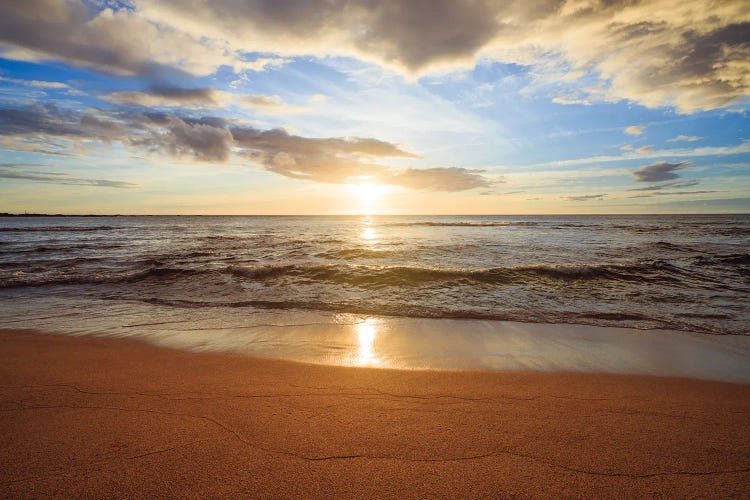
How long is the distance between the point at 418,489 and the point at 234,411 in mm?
1866

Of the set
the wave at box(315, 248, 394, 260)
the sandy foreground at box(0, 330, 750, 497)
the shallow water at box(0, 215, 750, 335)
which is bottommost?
the shallow water at box(0, 215, 750, 335)

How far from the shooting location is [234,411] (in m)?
3.18

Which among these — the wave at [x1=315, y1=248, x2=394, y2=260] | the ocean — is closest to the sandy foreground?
the ocean

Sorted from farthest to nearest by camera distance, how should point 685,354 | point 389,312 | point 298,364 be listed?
1. point 389,312
2. point 685,354
3. point 298,364

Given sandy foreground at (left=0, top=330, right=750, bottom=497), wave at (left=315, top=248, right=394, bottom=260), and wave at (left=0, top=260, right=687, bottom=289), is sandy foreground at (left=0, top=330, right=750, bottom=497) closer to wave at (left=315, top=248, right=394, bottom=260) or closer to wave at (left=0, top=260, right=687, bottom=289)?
wave at (left=0, top=260, right=687, bottom=289)

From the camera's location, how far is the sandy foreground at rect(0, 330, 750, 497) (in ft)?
7.41

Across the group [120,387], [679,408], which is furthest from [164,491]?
[679,408]

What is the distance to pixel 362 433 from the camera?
283cm

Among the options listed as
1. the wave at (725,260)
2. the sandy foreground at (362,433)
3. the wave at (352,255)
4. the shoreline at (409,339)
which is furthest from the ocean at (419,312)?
the wave at (352,255)

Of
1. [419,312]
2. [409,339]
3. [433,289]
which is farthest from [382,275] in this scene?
[409,339]

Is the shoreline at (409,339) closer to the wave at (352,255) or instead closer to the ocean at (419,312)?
the ocean at (419,312)

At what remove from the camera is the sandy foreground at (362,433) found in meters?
2.26

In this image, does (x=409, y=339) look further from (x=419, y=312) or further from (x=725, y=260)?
(x=725, y=260)

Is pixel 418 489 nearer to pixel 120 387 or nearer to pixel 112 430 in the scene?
pixel 112 430
